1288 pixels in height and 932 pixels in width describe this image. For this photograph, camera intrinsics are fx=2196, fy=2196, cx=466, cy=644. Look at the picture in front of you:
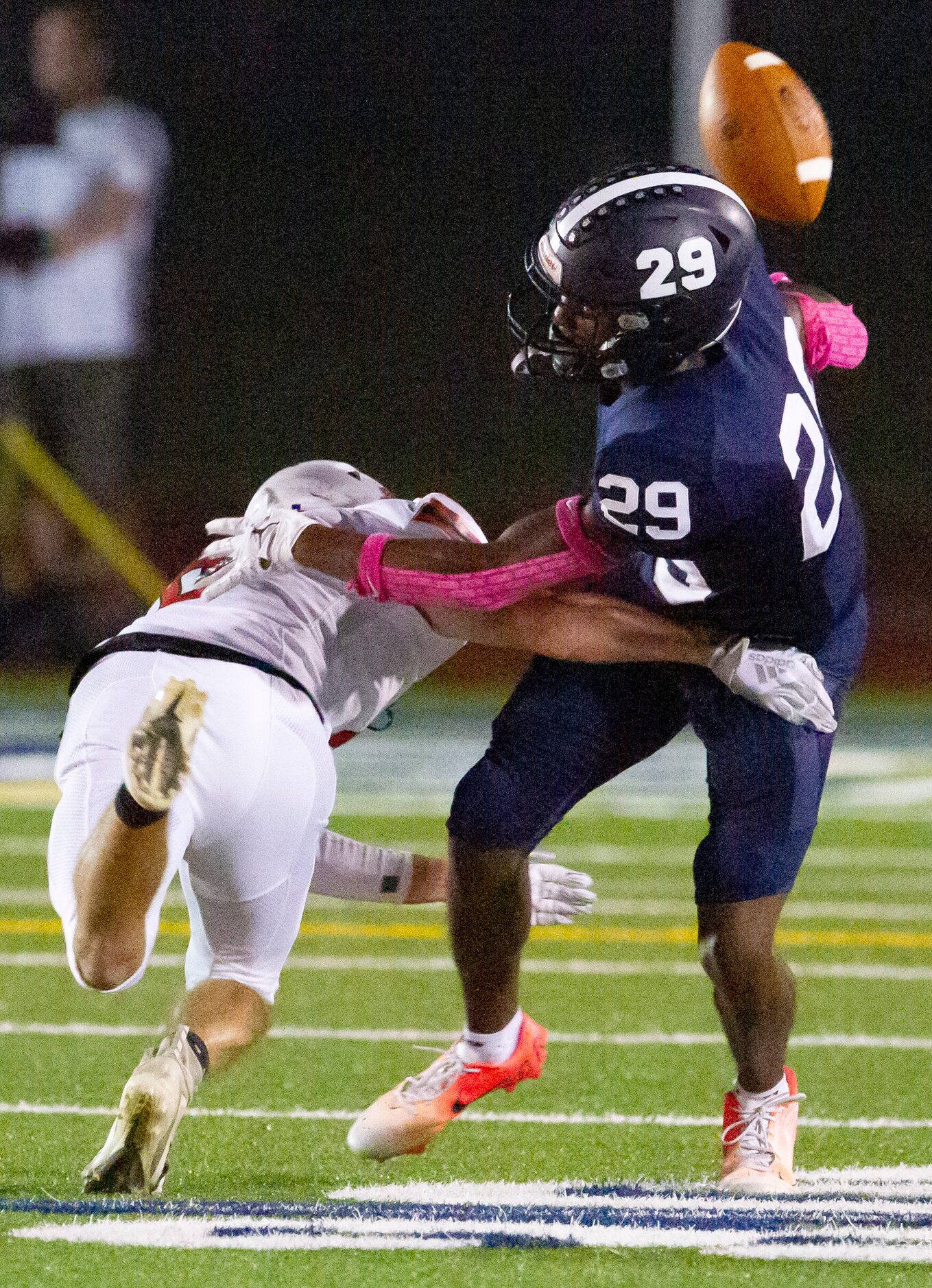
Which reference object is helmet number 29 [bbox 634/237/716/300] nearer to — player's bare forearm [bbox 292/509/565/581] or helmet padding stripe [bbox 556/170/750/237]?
helmet padding stripe [bbox 556/170/750/237]

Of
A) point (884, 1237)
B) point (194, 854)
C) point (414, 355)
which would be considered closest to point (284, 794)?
point (194, 854)

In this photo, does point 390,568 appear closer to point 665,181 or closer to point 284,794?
point 284,794

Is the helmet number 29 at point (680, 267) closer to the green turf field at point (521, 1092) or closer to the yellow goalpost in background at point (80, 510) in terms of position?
the green turf field at point (521, 1092)

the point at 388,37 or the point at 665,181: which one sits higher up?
the point at 665,181

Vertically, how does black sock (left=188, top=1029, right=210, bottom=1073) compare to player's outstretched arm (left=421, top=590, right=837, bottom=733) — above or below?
below

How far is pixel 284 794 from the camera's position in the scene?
315 cm

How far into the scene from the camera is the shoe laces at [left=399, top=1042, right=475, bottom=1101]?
3.51 metres

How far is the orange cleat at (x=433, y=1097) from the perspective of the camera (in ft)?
11.2

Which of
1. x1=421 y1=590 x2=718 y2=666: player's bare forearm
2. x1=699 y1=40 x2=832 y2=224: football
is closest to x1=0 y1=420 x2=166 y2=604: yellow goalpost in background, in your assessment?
x1=699 y1=40 x2=832 y2=224: football

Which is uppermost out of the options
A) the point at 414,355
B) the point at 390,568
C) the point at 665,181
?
the point at 665,181

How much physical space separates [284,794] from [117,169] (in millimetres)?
6893

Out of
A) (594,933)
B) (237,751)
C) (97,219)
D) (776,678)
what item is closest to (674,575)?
(776,678)

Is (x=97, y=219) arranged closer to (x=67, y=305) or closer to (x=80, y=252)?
(x=80, y=252)

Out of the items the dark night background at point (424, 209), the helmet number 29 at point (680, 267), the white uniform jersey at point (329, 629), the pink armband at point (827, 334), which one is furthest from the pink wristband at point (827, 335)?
the dark night background at point (424, 209)
